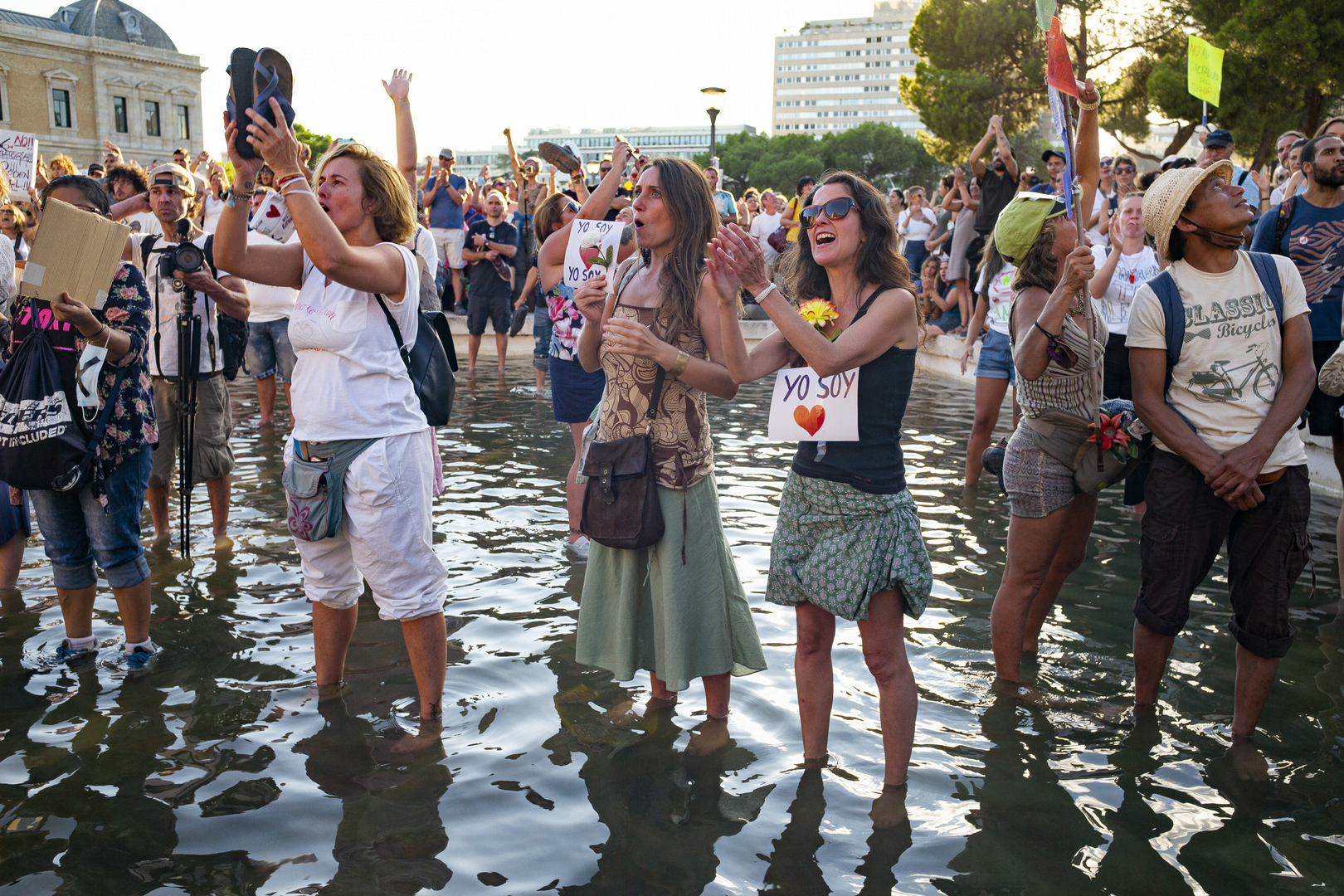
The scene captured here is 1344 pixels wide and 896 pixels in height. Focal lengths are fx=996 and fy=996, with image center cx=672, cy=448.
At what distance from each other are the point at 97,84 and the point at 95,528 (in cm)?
7954

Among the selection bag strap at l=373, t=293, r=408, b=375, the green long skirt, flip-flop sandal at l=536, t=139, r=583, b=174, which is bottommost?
the green long skirt

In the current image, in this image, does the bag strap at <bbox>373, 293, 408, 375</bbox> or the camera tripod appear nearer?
the bag strap at <bbox>373, 293, 408, 375</bbox>

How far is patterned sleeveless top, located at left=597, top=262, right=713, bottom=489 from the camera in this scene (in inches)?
151

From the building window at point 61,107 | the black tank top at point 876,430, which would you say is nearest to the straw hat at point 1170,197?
the black tank top at point 876,430

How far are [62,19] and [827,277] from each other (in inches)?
3539

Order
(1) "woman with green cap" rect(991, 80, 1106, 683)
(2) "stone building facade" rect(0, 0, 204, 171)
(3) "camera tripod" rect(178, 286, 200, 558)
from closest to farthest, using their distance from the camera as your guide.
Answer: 1. (1) "woman with green cap" rect(991, 80, 1106, 683)
2. (3) "camera tripod" rect(178, 286, 200, 558)
3. (2) "stone building facade" rect(0, 0, 204, 171)

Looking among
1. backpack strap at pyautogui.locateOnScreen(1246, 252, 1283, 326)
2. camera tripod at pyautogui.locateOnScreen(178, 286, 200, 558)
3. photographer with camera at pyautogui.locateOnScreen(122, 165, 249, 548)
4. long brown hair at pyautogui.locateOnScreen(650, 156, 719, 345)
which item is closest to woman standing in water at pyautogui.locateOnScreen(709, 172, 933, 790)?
long brown hair at pyautogui.locateOnScreen(650, 156, 719, 345)

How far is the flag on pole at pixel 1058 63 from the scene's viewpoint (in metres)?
3.70

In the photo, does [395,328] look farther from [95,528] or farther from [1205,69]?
[1205,69]

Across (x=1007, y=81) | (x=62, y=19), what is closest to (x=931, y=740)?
(x=1007, y=81)

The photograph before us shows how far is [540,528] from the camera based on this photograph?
22.5ft

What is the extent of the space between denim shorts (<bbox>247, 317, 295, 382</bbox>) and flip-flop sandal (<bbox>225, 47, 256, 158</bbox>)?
20.0 feet

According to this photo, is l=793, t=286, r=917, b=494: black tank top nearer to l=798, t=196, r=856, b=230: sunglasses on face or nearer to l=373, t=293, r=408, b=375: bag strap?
l=798, t=196, r=856, b=230: sunglasses on face

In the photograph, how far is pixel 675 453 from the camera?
12.5 feet
